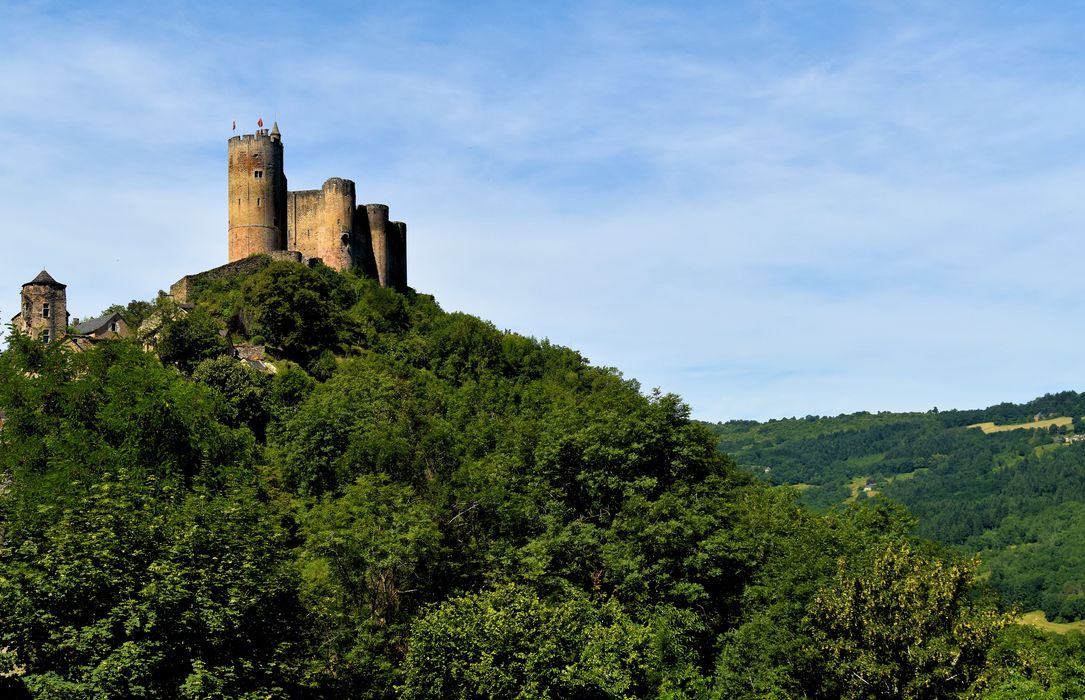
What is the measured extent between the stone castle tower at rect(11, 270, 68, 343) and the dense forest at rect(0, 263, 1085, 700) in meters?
19.7

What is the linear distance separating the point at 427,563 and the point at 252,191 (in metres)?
47.1

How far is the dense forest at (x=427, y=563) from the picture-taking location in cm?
3050

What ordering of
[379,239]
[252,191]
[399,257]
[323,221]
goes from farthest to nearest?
1. [399,257]
2. [379,239]
3. [323,221]
4. [252,191]

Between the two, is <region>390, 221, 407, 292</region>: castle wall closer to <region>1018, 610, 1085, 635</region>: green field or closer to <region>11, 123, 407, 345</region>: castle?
<region>11, 123, 407, 345</region>: castle

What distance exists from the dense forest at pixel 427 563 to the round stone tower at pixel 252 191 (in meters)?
23.7

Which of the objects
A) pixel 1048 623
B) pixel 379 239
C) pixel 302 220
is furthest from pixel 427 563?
pixel 1048 623

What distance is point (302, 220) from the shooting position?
84.8 m

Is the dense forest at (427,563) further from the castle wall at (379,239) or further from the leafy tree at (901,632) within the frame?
the castle wall at (379,239)

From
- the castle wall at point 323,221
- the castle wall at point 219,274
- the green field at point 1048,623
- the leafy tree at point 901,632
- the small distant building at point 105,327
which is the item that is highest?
the castle wall at point 323,221

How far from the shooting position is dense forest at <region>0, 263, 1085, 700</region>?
3050 cm

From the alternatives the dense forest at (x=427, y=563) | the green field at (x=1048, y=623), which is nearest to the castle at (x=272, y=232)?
the dense forest at (x=427, y=563)

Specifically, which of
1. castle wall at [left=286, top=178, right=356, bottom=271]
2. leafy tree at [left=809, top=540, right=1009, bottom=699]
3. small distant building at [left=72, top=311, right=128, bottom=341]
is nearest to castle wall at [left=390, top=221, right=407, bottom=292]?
castle wall at [left=286, top=178, right=356, bottom=271]

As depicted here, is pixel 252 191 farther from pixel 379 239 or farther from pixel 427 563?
pixel 427 563

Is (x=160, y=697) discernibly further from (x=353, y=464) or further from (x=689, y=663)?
(x=353, y=464)
